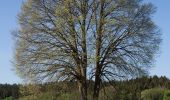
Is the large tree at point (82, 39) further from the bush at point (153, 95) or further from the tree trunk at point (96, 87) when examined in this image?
the bush at point (153, 95)

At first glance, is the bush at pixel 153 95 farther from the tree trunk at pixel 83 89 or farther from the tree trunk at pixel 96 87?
the tree trunk at pixel 83 89

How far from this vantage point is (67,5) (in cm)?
3716

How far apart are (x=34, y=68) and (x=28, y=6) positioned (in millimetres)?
4665

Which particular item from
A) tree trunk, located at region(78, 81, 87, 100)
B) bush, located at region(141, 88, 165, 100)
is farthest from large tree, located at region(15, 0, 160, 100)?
bush, located at region(141, 88, 165, 100)

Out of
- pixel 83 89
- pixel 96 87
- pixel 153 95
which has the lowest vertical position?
pixel 83 89

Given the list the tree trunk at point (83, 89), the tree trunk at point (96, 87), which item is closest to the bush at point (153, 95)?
the tree trunk at point (96, 87)

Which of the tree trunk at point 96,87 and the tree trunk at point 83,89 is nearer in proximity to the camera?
the tree trunk at point 83,89

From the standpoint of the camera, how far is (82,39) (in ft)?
122

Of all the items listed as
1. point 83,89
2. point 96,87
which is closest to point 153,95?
point 96,87

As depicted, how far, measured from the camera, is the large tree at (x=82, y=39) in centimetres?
3709

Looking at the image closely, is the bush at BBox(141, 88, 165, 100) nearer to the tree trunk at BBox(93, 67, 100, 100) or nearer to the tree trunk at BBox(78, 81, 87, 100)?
the tree trunk at BBox(93, 67, 100, 100)

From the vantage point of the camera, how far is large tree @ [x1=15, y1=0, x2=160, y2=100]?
37094 millimetres

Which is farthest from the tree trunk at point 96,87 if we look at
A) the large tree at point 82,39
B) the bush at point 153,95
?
the bush at point 153,95

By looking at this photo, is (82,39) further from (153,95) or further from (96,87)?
(153,95)
